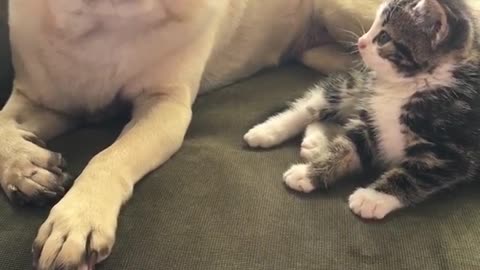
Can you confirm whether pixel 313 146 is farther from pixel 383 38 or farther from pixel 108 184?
pixel 108 184

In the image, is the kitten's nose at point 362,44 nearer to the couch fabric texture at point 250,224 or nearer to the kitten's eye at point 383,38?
the kitten's eye at point 383,38

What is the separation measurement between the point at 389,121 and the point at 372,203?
0.24 m

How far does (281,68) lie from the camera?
187cm

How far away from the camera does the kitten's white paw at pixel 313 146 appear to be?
1374 mm

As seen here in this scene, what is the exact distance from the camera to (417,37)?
128cm

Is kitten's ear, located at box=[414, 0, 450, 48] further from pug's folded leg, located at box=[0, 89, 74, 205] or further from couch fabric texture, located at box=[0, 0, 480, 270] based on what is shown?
pug's folded leg, located at box=[0, 89, 74, 205]

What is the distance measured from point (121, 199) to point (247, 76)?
0.74 m

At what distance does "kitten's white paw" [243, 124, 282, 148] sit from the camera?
1.40 meters

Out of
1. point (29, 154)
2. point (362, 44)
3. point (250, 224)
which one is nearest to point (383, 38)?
point (362, 44)

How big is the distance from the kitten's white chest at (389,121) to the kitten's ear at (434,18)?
0.12m

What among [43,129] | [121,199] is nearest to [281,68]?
[43,129]

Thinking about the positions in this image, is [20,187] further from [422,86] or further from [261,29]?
[261,29]

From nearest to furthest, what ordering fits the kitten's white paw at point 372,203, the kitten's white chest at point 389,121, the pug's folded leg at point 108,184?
the pug's folded leg at point 108,184
the kitten's white paw at point 372,203
the kitten's white chest at point 389,121

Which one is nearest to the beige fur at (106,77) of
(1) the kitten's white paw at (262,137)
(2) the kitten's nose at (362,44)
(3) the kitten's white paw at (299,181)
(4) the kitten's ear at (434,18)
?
(1) the kitten's white paw at (262,137)
